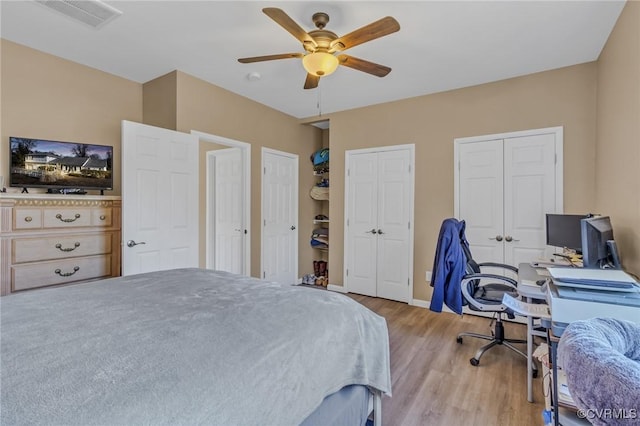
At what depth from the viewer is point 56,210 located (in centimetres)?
252

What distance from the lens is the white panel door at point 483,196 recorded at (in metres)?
3.46

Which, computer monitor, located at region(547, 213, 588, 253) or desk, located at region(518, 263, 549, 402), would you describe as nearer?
desk, located at region(518, 263, 549, 402)

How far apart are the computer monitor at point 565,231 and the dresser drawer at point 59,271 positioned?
4.17m

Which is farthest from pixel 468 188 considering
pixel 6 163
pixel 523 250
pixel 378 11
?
pixel 6 163

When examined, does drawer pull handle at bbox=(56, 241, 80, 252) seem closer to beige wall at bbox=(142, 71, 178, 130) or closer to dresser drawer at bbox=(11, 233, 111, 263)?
dresser drawer at bbox=(11, 233, 111, 263)

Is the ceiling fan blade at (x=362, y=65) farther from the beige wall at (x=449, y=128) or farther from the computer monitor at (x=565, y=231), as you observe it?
the computer monitor at (x=565, y=231)

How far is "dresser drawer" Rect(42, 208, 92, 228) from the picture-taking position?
97.7 inches

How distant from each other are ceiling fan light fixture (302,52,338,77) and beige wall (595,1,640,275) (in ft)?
6.36

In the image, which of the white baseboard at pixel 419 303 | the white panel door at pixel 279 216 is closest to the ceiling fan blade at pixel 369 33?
the white panel door at pixel 279 216

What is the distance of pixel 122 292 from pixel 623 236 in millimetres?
3222

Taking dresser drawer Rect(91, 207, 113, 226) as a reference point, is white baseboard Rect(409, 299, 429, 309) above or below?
below

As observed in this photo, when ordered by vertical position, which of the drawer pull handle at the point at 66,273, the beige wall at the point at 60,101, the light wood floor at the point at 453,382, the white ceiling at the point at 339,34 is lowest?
the light wood floor at the point at 453,382

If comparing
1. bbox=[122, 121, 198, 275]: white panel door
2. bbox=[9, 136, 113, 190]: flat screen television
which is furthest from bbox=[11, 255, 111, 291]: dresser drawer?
bbox=[9, 136, 113, 190]: flat screen television

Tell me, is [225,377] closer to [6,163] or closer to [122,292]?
[122,292]
